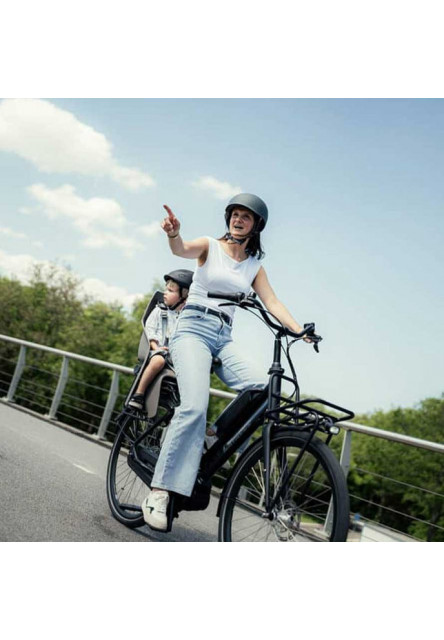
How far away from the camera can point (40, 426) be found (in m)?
7.63

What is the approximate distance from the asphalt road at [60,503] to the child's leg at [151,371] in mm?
759

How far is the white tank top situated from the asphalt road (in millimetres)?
1274

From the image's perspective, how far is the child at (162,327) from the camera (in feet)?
10.8

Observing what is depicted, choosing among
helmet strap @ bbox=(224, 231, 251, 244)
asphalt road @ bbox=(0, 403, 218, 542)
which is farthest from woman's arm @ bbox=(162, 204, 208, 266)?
asphalt road @ bbox=(0, 403, 218, 542)

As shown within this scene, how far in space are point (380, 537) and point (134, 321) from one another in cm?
4678

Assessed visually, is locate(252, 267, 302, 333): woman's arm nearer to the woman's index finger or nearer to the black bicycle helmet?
the woman's index finger

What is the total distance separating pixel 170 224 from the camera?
2.81 meters

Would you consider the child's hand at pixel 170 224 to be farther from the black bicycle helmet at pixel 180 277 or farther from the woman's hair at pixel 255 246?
the black bicycle helmet at pixel 180 277

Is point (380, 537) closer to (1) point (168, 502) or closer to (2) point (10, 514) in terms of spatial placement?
(1) point (168, 502)

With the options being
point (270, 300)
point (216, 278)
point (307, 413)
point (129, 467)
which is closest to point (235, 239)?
point (216, 278)

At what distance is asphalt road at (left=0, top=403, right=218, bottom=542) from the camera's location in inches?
116

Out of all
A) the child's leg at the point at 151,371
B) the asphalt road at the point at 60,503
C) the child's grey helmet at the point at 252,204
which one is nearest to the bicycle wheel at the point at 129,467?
the asphalt road at the point at 60,503
